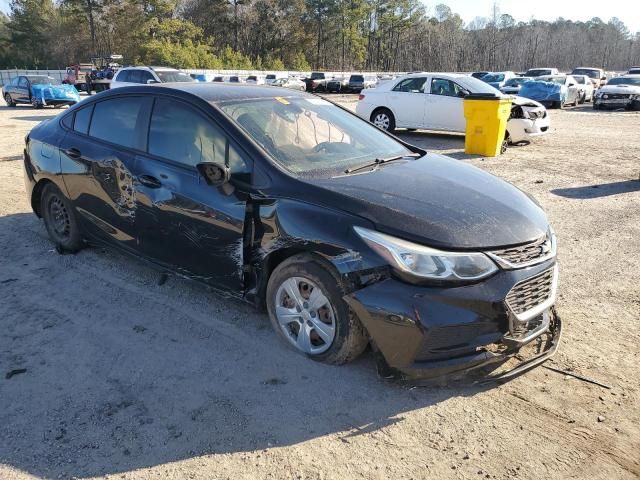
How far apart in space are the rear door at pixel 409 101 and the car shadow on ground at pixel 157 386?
10358 mm

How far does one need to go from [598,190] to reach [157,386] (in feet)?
24.3

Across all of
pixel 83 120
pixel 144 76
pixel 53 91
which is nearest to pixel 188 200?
pixel 83 120

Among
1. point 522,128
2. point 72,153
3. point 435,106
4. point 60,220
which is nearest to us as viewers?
point 72,153

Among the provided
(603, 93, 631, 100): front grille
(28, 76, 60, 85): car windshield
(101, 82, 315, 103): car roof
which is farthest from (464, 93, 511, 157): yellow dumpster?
(28, 76, 60, 85): car windshield

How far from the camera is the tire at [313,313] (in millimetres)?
3100

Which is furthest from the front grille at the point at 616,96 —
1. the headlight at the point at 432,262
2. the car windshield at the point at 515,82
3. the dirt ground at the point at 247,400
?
the headlight at the point at 432,262

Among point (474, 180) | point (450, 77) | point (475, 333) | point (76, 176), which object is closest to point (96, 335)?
point (76, 176)

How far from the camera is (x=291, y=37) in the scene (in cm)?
7238

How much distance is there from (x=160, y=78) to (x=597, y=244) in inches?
572

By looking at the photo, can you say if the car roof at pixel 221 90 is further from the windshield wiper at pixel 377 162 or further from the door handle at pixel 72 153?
the windshield wiper at pixel 377 162

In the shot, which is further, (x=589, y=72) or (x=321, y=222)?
(x=589, y=72)

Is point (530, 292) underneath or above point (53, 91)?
underneath

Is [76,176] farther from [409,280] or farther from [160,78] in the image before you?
[160,78]

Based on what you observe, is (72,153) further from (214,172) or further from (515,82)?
(515,82)
